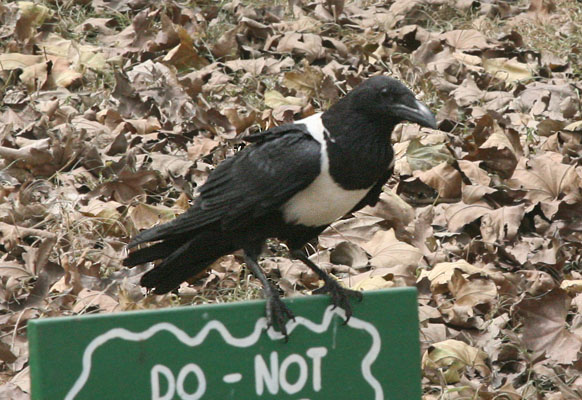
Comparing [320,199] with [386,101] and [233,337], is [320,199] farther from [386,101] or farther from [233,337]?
[233,337]

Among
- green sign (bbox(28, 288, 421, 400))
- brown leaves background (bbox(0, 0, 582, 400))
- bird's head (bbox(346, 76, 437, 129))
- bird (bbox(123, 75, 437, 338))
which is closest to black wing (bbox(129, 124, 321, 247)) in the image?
bird (bbox(123, 75, 437, 338))

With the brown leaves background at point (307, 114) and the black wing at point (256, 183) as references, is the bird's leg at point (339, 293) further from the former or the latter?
the brown leaves background at point (307, 114)

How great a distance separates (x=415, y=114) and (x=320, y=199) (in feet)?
1.23

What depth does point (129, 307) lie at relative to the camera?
3.40 meters

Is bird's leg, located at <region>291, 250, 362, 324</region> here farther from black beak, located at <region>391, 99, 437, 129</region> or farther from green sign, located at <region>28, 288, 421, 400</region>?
black beak, located at <region>391, 99, 437, 129</region>

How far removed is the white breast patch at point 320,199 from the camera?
9.21 feet

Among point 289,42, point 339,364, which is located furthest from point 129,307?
point 289,42

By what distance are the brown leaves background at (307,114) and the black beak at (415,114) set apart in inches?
37.0

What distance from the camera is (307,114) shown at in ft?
15.8

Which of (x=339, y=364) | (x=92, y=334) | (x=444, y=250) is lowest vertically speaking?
→ (x=444, y=250)

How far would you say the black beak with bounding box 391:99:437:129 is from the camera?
277 centimetres

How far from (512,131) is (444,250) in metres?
0.85

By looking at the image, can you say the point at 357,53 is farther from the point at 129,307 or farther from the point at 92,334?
the point at 92,334

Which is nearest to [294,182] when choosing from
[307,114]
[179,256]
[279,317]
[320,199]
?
[320,199]
